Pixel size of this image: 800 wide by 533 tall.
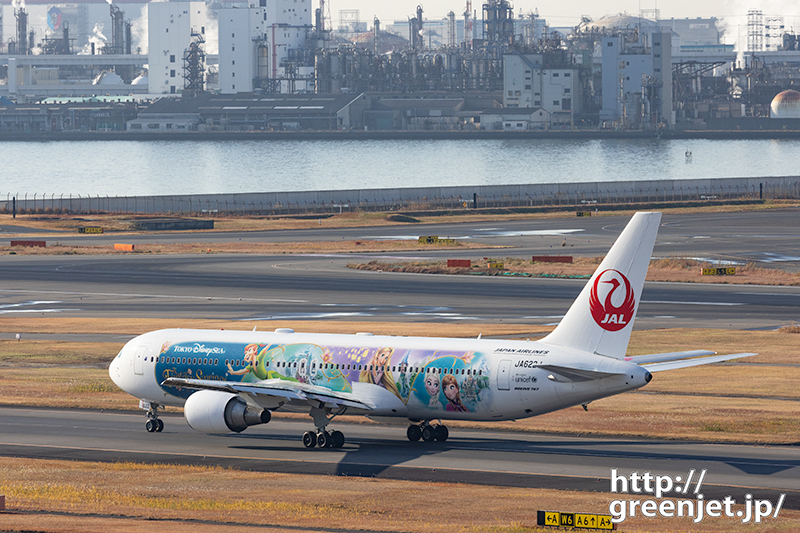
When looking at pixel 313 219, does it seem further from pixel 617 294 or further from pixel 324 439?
pixel 617 294

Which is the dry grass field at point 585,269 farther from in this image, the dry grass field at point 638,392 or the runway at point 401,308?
the dry grass field at point 638,392

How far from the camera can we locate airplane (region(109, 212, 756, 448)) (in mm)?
36969

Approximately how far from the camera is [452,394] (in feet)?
128

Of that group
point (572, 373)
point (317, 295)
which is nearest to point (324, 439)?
point (572, 373)

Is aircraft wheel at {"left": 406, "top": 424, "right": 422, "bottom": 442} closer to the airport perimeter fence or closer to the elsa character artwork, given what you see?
the elsa character artwork

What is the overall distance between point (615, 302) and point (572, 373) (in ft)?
9.11

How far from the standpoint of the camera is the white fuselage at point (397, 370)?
37156 mm

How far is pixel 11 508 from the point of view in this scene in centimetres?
3241

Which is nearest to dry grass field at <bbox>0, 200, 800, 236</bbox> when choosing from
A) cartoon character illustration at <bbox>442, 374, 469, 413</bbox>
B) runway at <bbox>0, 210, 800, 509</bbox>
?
runway at <bbox>0, 210, 800, 509</bbox>

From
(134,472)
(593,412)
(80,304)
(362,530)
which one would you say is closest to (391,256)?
(80,304)

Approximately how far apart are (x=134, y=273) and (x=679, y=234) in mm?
67198

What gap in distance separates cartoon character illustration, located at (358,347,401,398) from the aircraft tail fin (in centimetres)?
679

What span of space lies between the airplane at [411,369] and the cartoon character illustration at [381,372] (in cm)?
5

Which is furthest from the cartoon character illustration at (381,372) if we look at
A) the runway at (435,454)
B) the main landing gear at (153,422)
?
the main landing gear at (153,422)
